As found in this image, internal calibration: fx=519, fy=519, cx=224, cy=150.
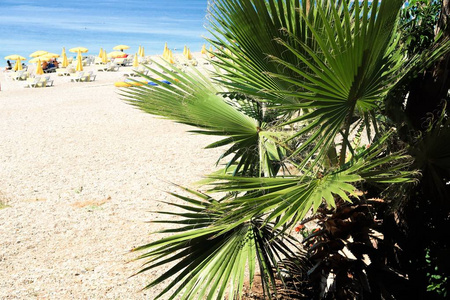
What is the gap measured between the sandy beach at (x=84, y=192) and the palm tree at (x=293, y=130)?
844 millimetres

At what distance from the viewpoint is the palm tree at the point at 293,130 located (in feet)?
7.29

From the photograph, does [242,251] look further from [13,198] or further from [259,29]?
[13,198]

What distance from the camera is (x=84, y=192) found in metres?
6.91

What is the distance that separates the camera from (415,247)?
3.24 meters

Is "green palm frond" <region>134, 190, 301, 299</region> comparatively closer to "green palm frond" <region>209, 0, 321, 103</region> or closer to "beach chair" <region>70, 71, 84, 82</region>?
"green palm frond" <region>209, 0, 321, 103</region>

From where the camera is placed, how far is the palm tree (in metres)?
2.22

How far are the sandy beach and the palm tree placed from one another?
2.77 ft

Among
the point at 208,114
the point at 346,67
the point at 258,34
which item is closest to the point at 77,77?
the point at 208,114

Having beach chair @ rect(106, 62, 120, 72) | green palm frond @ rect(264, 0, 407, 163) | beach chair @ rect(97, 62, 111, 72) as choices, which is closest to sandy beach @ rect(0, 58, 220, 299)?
green palm frond @ rect(264, 0, 407, 163)

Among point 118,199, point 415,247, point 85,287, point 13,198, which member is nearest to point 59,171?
point 13,198

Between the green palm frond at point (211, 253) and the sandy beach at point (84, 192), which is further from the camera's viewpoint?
the sandy beach at point (84, 192)

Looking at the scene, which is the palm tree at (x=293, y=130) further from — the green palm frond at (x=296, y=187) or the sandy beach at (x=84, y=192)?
the sandy beach at (x=84, y=192)

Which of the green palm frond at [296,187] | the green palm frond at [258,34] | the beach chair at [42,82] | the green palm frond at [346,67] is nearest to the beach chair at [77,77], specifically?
the beach chair at [42,82]

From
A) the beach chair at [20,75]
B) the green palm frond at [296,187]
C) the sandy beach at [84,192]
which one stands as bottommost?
the sandy beach at [84,192]
